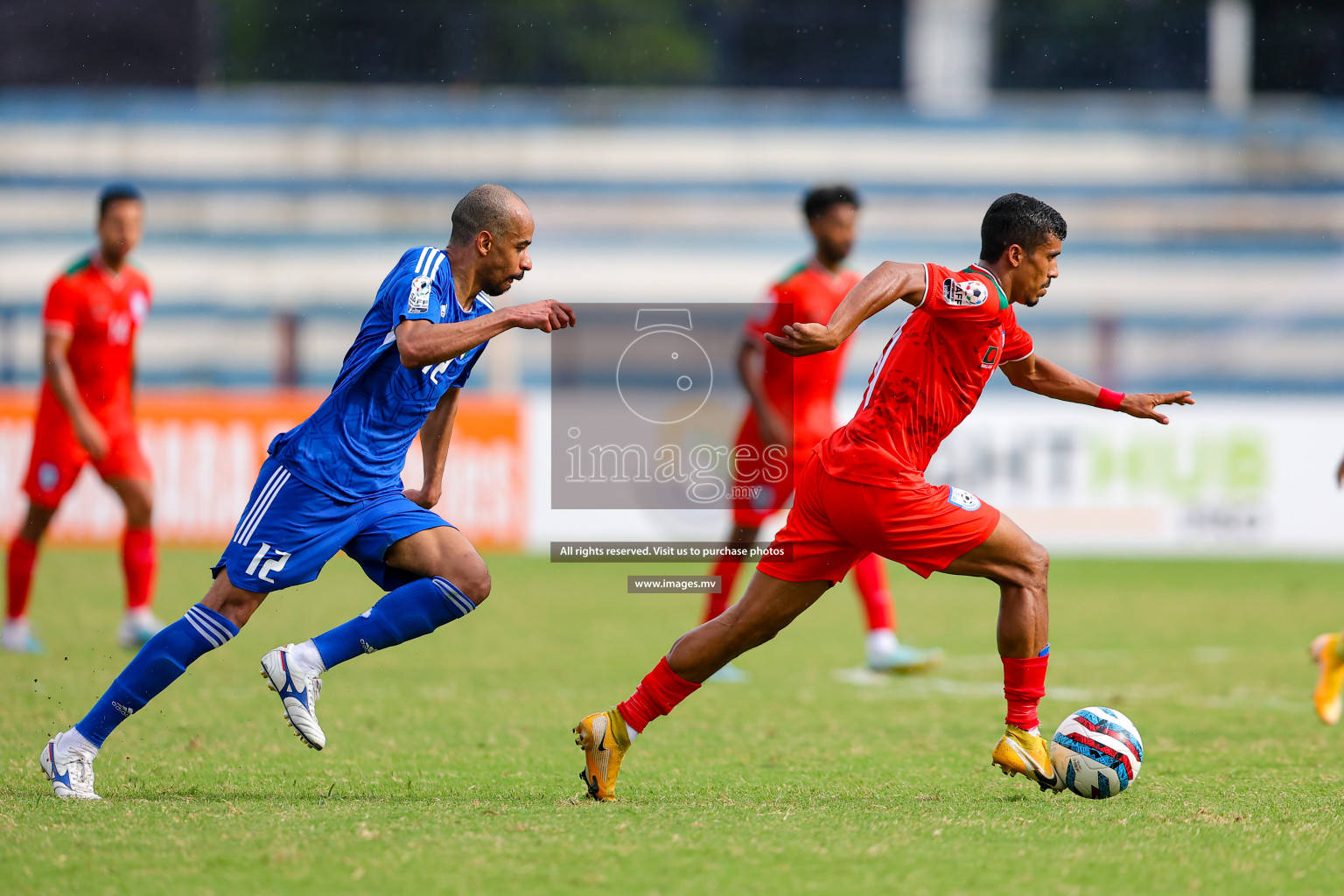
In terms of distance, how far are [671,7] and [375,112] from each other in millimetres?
10106

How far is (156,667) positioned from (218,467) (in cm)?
1092

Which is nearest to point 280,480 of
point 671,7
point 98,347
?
point 98,347

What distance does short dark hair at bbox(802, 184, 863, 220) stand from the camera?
816 centimetres

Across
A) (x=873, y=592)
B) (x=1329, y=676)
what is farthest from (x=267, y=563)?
(x=1329, y=676)

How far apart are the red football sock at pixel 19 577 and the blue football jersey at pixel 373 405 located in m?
4.48

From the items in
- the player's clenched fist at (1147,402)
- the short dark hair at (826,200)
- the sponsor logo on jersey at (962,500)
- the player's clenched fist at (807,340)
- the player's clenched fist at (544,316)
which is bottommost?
the sponsor logo on jersey at (962,500)

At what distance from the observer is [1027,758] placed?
16.0 feet

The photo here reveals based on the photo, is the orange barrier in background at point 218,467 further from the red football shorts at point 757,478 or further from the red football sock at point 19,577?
the red football shorts at point 757,478

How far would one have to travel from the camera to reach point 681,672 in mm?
4996

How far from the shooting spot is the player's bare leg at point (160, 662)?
485 centimetres

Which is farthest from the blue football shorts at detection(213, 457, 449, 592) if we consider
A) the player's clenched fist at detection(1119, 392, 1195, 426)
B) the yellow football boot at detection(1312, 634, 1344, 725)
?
the yellow football boot at detection(1312, 634, 1344, 725)

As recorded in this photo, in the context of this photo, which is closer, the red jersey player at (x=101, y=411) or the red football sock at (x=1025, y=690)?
the red football sock at (x=1025, y=690)

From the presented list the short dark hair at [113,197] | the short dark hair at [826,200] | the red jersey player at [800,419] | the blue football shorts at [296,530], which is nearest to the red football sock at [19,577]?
the short dark hair at [113,197]

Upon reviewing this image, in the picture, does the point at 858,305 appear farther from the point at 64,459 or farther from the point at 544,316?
the point at 64,459
